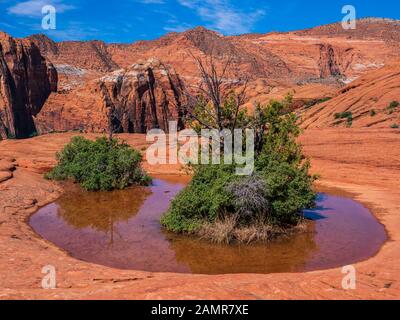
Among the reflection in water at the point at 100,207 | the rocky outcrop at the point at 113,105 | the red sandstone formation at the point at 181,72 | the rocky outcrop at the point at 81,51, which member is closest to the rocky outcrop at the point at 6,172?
the reflection in water at the point at 100,207

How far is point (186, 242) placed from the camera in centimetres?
1030

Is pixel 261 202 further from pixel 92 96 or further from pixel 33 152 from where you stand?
pixel 92 96

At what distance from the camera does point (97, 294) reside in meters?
5.51

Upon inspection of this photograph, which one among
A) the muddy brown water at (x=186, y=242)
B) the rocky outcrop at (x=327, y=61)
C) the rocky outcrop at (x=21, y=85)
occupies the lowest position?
the muddy brown water at (x=186, y=242)

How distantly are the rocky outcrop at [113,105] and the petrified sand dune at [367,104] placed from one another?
1884cm

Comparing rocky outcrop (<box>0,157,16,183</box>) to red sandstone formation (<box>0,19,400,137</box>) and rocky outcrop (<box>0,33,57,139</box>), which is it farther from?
rocky outcrop (<box>0,33,57,139</box>)

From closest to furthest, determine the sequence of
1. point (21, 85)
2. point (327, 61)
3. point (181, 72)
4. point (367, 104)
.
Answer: point (367, 104) → point (21, 85) → point (181, 72) → point (327, 61)

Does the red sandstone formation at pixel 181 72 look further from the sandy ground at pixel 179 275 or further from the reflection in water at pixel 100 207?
the sandy ground at pixel 179 275

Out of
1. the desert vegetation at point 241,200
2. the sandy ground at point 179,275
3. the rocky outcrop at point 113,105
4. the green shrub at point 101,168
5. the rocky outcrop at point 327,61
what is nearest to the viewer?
the sandy ground at point 179,275

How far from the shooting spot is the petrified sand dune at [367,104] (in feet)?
90.6

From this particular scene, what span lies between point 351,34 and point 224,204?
120958 mm

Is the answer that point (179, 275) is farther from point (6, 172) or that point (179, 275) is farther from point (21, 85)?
point (21, 85)

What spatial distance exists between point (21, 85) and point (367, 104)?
114ft

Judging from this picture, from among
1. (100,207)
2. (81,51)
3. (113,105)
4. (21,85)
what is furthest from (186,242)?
(81,51)
